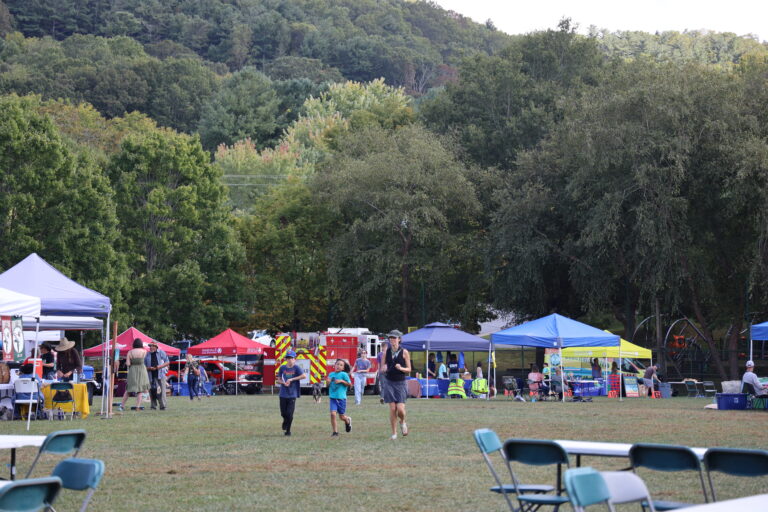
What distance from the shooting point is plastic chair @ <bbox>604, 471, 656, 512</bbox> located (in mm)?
5941

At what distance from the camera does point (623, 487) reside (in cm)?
604

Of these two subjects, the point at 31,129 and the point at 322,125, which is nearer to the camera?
the point at 31,129

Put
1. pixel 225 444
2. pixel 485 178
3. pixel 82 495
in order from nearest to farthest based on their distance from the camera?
pixel 82 495 < pixel 225 444 < pixel 485 178

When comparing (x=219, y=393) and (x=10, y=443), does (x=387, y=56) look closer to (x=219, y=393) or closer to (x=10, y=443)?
(x=219, y=393)

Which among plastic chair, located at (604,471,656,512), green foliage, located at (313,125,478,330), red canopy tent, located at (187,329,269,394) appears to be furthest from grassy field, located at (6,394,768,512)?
green foliage, located at (313,125,478,330)

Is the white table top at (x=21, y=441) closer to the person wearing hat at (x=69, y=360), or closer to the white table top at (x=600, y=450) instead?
the white table top at (x=600, y=450)

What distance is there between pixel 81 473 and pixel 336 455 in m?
8.05

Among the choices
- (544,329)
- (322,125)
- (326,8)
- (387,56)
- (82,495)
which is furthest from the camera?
(326,8)

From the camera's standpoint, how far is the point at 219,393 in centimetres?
4388

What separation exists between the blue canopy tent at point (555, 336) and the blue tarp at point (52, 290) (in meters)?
15.3

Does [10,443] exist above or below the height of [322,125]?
below

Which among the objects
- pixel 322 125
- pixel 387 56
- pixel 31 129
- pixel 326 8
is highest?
pixel 326 8

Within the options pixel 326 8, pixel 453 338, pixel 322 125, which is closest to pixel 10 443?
pixel 453 338

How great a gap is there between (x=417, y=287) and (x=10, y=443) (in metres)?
40.7
